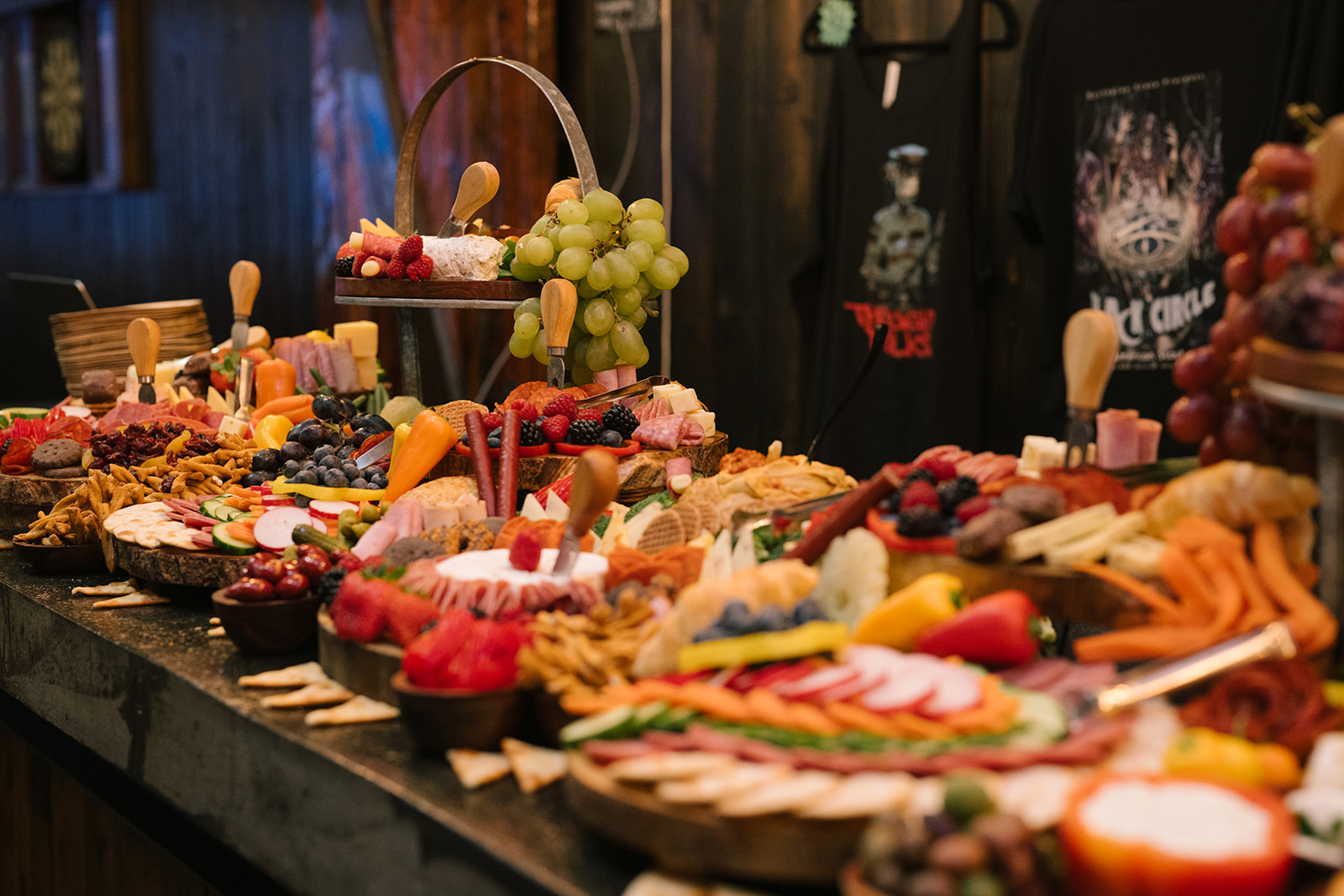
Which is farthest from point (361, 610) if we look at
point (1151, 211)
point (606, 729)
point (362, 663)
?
point (1151, 211)

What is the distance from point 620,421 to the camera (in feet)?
7.34

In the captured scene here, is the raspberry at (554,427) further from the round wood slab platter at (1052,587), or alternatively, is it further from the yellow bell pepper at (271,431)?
the round wood slab platter at (1052,587)

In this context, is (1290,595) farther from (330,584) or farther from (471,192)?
(471,192)

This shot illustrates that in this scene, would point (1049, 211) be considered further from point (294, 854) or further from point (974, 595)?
point (294, 854)

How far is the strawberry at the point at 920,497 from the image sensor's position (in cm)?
147

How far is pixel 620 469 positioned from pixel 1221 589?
1.12m

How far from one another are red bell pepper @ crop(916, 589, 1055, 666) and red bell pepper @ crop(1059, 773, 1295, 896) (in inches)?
11.0

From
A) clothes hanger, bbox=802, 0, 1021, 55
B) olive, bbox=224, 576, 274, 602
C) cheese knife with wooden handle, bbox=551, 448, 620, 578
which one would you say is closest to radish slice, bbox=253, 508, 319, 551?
olive, bbox=224, 576, 274, 602

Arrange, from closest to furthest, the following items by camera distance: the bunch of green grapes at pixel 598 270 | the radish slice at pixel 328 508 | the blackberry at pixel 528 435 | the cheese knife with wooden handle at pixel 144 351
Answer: the radish slice at pixel 328 508
the blackberry at pixel 528 435
the bunch of green grapes at pixel 598 270
the cheese knife with wooden handle at pixel 144 351

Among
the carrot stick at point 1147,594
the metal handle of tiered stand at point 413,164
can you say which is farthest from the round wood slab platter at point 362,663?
the metal handle of tiered stand at point 413,164

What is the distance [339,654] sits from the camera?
151cm

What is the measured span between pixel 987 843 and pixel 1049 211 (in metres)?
3.31

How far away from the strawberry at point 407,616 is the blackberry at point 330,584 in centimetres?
20

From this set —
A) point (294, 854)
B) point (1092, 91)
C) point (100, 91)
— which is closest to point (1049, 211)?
point (1092, 91)
